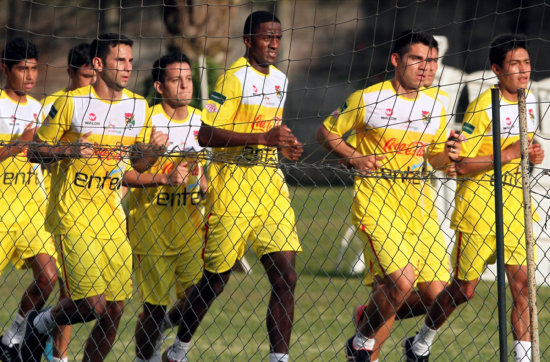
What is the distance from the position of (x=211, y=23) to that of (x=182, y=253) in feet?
38.9

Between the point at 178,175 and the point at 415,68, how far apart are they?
1651mm

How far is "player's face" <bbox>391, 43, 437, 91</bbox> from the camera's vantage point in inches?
237

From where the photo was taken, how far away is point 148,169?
5.99m

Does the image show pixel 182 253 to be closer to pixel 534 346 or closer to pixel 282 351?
pixel 282 351

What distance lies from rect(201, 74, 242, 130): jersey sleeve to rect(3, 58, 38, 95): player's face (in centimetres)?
136

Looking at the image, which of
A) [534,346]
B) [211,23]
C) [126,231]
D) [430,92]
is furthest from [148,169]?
[211,23]

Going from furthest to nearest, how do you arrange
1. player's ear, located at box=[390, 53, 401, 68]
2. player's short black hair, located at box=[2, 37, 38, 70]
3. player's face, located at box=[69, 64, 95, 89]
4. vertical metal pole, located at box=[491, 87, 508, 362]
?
player's face, located at box=[69, 64, 95, 89] → player's short black hair, located at box=[2, 37, 38, 70] → player's ear, located at box=[390, 53, 401, 68] → vertical metal pole, located at box=[491, 87, 508, 362]

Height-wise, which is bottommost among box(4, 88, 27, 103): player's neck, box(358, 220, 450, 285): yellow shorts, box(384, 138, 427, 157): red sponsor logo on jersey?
box(358, 220, 450, 285): yellow shorts

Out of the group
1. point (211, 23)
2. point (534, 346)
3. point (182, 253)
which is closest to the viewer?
point (534, 346)

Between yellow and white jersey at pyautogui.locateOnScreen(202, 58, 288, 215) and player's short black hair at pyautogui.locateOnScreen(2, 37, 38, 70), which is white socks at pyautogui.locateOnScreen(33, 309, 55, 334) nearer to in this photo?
yellow and white jersey at pyautogui.locateOnScreen(202, 58, 288, 215)

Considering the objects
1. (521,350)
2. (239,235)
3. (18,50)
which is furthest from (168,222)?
(521,350)

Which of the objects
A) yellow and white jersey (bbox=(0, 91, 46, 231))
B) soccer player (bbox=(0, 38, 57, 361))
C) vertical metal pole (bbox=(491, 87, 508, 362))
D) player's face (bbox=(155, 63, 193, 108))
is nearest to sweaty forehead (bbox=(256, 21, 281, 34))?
player's face (bbox=(155, 63, 193, 108))

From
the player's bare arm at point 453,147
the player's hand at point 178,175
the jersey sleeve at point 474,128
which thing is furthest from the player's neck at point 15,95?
the jersey sleeve at point 474,128

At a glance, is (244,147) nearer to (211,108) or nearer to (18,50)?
(211,108)
